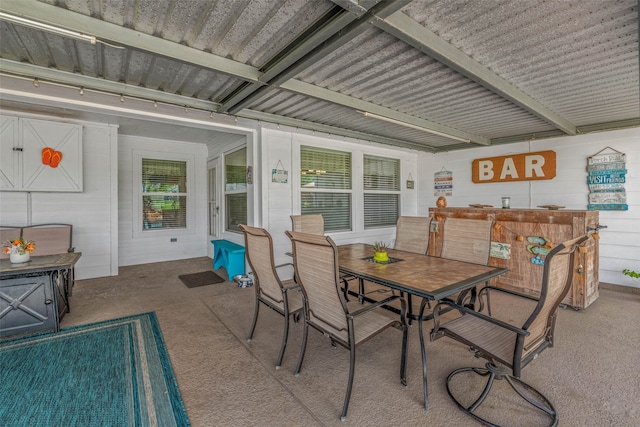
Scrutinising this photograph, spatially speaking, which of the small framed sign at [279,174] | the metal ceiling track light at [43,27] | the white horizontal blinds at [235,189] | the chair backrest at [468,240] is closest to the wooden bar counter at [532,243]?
the chair backrest at [468,240]

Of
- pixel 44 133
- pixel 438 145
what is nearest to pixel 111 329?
pixel 44 133

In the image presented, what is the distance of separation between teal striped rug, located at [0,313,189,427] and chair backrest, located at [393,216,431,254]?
2.63 meters

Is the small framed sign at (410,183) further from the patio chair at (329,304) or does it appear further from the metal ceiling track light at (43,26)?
the metal ceiling track light at (43,26)

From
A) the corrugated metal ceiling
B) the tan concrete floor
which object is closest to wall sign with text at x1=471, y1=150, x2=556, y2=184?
the corrugated metal ceiling

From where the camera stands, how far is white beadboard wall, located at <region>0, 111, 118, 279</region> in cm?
454

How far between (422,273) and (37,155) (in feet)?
17.7

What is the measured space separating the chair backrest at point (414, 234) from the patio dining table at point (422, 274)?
426 mm

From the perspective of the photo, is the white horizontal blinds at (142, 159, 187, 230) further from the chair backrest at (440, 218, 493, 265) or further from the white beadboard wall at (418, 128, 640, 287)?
the white beadboard wall at (418, 128, 640, 287)

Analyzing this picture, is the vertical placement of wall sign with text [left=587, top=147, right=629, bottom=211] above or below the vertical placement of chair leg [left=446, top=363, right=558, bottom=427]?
above

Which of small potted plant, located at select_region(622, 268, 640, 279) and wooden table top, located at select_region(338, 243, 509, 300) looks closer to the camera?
wooden table top, located at select_region(338, 243, 509, 300)

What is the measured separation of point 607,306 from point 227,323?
4525 millimetres

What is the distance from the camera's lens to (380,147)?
608 centimetres

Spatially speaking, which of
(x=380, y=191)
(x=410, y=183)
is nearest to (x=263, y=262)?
(x=380, y=191)

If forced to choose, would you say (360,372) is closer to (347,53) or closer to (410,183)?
(347,53)
